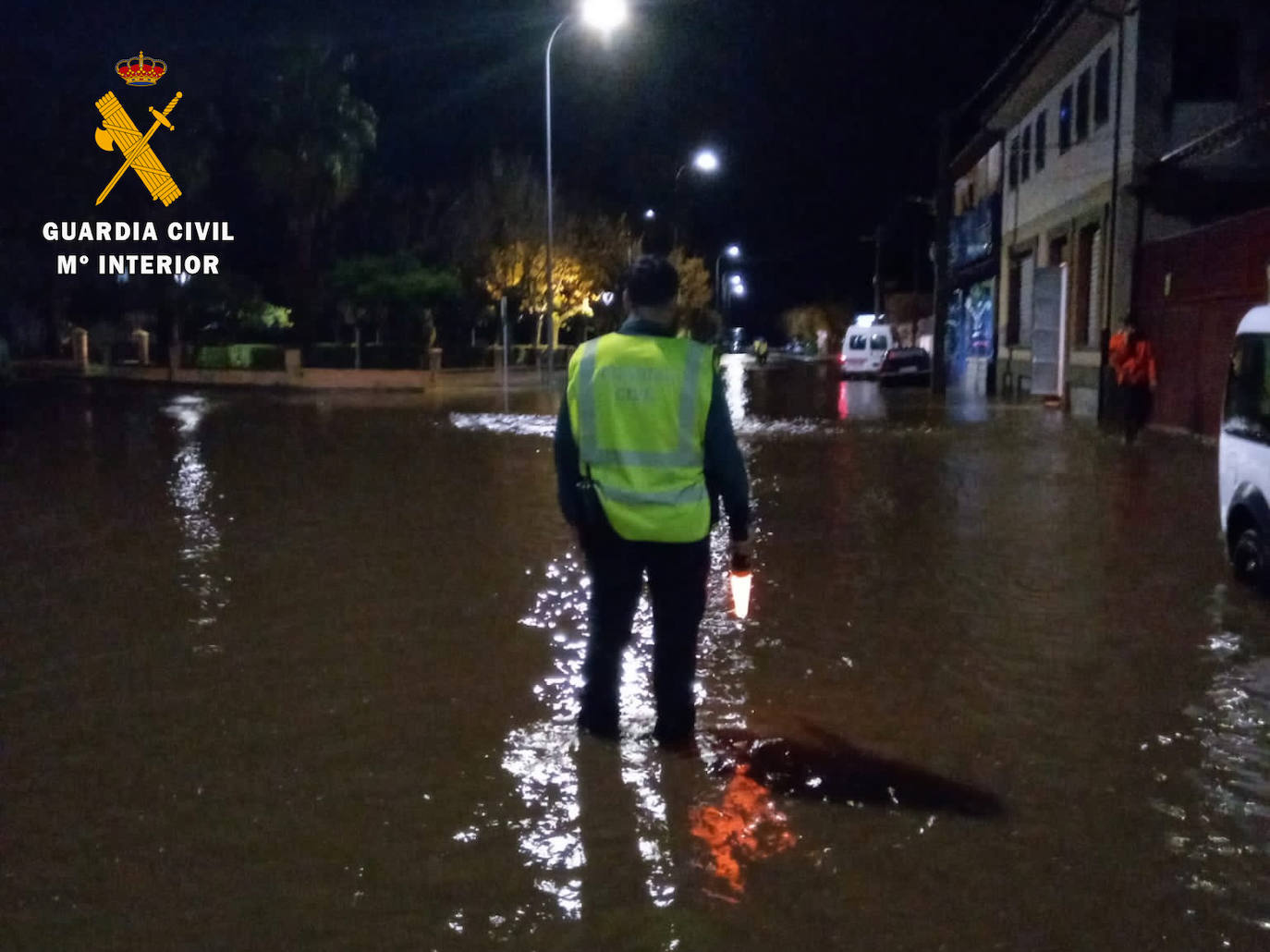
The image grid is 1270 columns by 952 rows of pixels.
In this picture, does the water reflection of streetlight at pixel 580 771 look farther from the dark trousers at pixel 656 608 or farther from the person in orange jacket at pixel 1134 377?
the person in orange jacket at pixel 1134 377

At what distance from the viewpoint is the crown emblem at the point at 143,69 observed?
150ft

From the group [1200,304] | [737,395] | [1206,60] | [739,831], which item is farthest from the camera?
[737,395]

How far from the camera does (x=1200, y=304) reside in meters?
19.3

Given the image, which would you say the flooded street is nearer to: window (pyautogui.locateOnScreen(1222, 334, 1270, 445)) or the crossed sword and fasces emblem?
window (pyautogui.locateOnScreen(1222, 334, 1270, 445))

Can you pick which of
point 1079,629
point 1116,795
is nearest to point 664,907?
point 1116,795

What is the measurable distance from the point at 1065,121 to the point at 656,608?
1005 inches

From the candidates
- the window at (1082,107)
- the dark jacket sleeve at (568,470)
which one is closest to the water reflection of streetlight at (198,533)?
the dark jacket sleeve at (568,470)

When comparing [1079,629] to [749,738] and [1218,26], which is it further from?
[1218,26]

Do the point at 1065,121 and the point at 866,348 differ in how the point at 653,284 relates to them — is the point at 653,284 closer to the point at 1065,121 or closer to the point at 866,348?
the point at 1065,121

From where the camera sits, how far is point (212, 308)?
49656 millimetres

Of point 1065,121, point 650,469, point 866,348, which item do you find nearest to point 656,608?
point 650,469

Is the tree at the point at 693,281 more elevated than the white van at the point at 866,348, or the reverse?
the tree at the point at 693,281

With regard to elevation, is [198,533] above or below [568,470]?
below

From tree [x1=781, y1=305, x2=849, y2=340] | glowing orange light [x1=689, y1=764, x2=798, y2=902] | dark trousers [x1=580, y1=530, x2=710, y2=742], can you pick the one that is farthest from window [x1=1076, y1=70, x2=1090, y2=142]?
tree [x1=781, y1=305, x2=849, y2=340]
